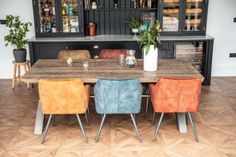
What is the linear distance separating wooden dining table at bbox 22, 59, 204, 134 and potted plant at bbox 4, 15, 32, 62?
1.23 m

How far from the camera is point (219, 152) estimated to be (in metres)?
3.00

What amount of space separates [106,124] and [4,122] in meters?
1.31

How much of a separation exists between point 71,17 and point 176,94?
2838 millimetres

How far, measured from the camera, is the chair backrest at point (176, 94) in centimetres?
293

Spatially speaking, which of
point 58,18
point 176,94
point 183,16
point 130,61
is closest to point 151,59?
point 130,61

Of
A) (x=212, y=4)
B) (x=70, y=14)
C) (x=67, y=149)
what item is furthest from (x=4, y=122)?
(x=212, y=4)

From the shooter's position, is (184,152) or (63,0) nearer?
(184,152)

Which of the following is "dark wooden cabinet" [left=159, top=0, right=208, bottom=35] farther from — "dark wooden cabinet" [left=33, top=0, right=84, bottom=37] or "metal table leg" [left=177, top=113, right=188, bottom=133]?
"metal table leg" [left=177, top=113, right=188, bottom=133]

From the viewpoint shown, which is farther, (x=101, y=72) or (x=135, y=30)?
(x=135, y=30)

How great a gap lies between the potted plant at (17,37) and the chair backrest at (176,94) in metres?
2.73

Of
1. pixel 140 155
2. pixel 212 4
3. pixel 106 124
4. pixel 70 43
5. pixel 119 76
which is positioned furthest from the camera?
pixel 212 4

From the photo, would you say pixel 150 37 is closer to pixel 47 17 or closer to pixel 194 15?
pixel 194 15

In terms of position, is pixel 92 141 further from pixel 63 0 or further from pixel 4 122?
pixel 63 0

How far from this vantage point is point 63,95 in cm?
295
